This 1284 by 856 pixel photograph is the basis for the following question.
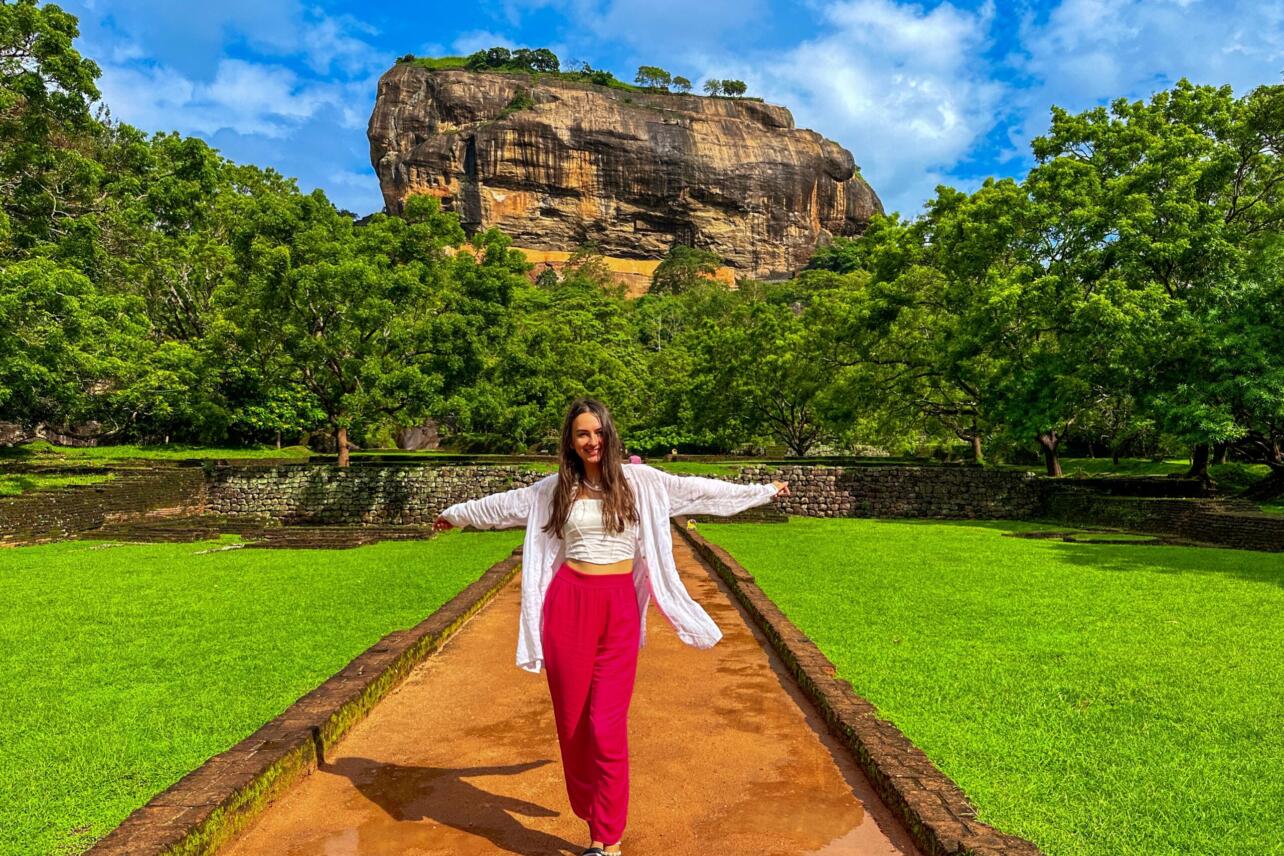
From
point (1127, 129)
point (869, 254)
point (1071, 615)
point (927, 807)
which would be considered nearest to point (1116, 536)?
point (1071, 615)

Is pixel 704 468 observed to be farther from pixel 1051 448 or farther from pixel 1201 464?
pixel 1201 464

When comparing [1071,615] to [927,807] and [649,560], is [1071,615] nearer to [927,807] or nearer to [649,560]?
[927,807]

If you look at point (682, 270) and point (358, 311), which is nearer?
point (358, 311)

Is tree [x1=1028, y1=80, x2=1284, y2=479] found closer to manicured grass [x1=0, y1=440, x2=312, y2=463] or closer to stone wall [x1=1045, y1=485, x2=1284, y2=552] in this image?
stone wall [x1=1045, y1=485, x2=1284, y2=552]

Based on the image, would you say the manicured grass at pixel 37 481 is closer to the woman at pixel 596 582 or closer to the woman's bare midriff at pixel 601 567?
the woman at pixel 596 582

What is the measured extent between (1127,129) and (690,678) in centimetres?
1895

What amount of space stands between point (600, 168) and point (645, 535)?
83.2 metres

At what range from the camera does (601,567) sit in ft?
10.8

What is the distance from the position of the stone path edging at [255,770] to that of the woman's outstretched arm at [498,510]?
1319 millimetres

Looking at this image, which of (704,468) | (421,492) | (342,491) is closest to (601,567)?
(421,492)

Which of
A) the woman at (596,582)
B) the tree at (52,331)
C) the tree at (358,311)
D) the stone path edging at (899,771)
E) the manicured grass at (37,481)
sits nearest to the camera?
the stone path edging at (899,771)

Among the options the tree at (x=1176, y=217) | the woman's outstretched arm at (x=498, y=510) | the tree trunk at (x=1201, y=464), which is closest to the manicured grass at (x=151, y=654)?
the woman's outstretched arm at (x=498, y=510)

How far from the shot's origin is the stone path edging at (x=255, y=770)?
298cm

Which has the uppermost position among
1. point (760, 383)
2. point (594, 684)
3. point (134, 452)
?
point (760, 383)
